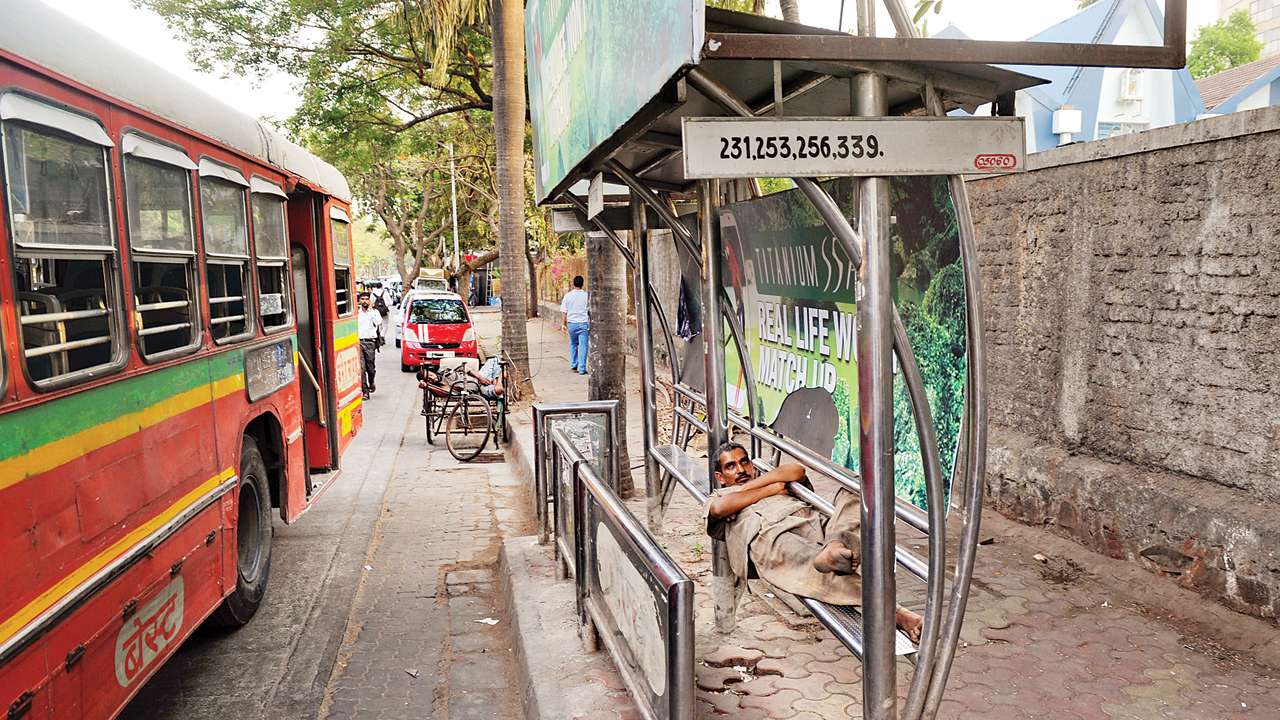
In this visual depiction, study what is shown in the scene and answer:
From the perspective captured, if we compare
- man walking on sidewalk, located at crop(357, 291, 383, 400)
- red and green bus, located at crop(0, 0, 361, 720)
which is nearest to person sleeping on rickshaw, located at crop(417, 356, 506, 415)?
man walking on sidewalk, located at crop(357, 291, 383, 400)

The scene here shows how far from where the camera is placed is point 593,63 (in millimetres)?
4133

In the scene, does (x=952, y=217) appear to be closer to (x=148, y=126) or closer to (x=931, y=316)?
(x=931, y=316)

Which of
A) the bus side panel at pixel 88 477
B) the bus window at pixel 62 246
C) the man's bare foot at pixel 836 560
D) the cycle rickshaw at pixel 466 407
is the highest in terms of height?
the bus window at pixel 62 246

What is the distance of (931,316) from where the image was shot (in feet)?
9.25

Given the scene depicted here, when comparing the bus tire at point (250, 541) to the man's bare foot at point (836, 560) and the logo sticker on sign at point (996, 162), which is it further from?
the logo sticker on sign at point (996, 162)

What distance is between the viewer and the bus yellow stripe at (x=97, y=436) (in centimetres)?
290

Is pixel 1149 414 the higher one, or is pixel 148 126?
pixel 148 126

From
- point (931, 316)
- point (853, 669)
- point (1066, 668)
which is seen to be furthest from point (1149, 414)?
point (931, 316)

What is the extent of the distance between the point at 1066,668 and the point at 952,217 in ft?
8.10

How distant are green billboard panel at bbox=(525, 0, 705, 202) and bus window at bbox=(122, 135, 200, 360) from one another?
1.93 m

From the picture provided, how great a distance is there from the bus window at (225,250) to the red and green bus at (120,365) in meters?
0.02

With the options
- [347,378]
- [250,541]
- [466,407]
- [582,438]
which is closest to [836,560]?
[582,438]

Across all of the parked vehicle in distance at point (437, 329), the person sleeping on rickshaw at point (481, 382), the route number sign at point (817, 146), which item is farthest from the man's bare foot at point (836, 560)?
the parked vehicle in distance at point (437, 329)

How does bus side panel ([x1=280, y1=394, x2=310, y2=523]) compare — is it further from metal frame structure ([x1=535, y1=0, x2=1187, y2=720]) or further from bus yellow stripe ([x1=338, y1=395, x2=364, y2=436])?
metal frame structure ([x1=535, y1=0, x2=1187, y2=720])
